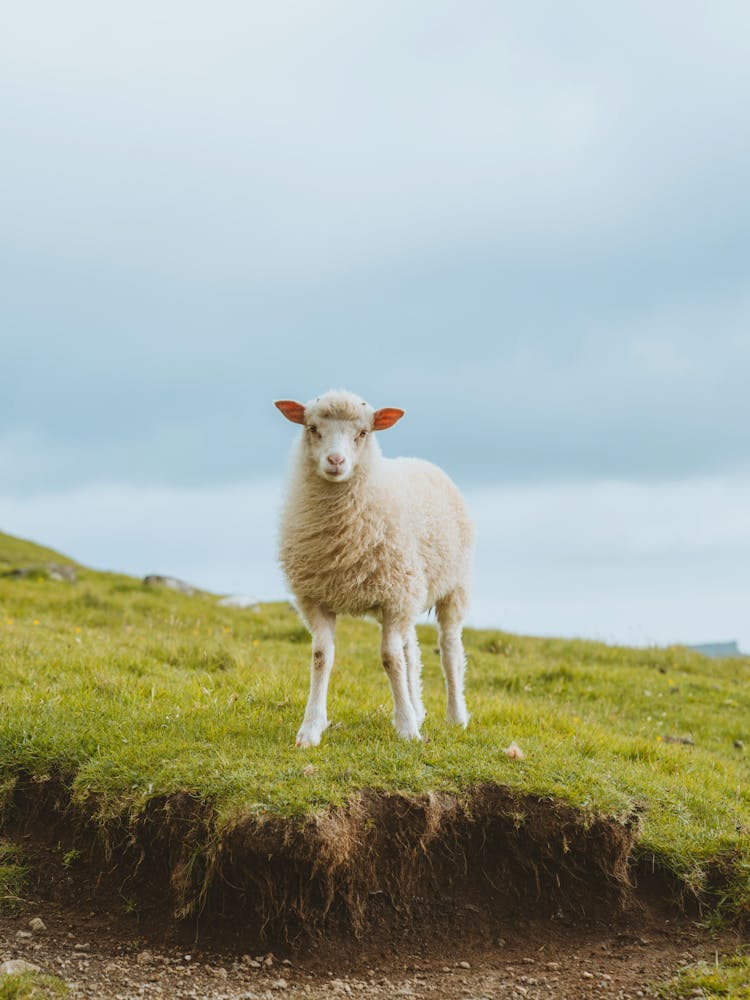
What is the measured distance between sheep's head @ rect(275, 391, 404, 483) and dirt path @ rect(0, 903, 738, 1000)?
11.8 ft

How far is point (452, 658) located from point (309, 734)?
Result: 2133 mm

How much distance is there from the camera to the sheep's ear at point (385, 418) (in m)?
8.35

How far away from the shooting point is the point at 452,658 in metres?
9.73

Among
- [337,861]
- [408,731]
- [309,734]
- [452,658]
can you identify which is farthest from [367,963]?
[452,658]

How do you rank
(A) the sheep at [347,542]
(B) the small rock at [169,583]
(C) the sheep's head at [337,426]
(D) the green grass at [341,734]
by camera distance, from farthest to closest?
(B) the small rock at [169,583], (A) the sheep at [347,542], (C) the sheep's head at [337,426], (D) the green grass at [341,734]

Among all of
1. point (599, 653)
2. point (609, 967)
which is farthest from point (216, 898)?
point (599, 653)

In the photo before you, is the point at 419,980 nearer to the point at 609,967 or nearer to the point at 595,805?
the point at 609,967

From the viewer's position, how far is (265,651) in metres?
14.2

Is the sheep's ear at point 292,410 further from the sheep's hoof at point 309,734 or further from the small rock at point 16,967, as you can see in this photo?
the small rock at point 16,967

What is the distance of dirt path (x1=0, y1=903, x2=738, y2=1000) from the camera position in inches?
255

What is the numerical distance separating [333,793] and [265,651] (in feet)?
23.9

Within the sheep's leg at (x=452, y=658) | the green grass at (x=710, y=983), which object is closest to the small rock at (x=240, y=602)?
the sheep's leg at (x=452, y=658)

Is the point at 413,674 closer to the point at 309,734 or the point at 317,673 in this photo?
the point at 317,673

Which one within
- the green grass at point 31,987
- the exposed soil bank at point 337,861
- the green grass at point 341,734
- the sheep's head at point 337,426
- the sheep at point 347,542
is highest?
the sheep's head at point 337,426
